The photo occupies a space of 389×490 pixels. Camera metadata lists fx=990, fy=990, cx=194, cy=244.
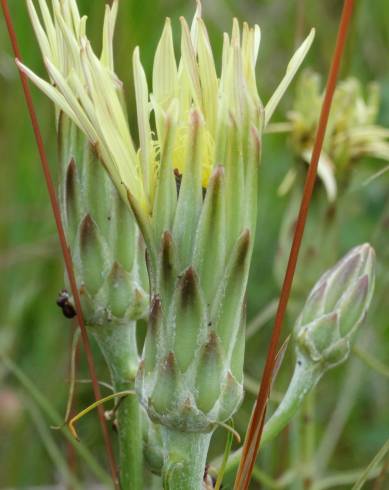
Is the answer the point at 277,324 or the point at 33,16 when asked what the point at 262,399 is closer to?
the point at 277,324

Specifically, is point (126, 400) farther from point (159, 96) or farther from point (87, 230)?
point (159, 96)

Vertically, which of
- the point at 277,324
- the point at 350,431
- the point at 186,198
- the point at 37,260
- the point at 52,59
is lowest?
the point at 350,431

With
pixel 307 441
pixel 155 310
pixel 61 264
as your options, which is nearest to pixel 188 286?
pixel 155 310

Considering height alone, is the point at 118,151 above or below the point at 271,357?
above

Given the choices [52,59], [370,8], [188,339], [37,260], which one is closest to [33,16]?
[52,59]

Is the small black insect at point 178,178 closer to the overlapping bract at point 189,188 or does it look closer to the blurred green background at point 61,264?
the overlapping bract at point 189,188

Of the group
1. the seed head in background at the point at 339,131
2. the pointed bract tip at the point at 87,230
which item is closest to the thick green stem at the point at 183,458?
the pointed bract tip at the point at 87,230

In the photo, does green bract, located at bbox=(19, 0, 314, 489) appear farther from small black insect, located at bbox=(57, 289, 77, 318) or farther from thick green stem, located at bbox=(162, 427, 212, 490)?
small black insect, located at bbox=(57, 289, 77, 318)

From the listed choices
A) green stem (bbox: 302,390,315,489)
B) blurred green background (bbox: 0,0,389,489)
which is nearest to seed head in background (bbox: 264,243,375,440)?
green stem (bbox: 302,390,315,489)
